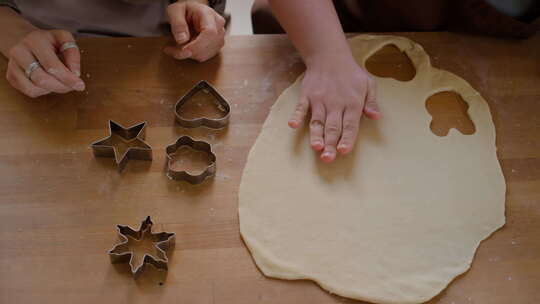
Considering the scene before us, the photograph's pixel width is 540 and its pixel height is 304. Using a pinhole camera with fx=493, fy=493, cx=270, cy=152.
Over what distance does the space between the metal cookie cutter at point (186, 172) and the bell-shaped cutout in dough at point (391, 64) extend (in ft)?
1.52

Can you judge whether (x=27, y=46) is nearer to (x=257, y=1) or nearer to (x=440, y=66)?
(x=257, y=1)

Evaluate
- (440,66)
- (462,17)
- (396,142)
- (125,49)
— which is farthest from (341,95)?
(125,49)

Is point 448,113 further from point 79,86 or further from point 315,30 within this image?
point 79,86

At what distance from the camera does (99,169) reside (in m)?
1.05

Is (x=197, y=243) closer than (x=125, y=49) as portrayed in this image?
Yes

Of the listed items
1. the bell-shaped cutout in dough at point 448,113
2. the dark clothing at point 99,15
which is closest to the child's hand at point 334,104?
the bell-shaped cutout in dough at point 448,113

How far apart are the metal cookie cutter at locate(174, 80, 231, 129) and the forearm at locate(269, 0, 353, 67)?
0.23 meters

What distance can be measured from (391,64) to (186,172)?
59 centimetres

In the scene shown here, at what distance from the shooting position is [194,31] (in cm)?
121

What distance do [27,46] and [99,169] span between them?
321mm

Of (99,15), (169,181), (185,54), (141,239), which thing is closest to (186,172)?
(169,181)

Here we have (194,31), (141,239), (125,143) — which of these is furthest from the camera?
(194,31)

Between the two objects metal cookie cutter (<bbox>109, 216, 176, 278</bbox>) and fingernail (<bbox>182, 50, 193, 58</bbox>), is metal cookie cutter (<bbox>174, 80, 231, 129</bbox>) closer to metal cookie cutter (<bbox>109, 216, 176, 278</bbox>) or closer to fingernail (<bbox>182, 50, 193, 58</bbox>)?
fingernail (<bbox>182, 50, 193, 58</bbox>)

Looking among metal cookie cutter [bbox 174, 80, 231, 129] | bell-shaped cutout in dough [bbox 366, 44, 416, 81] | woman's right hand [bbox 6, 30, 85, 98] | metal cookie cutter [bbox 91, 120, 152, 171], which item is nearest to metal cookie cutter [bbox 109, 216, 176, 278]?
metal cookie cutter [bbox 91, 120, 152, 171]
